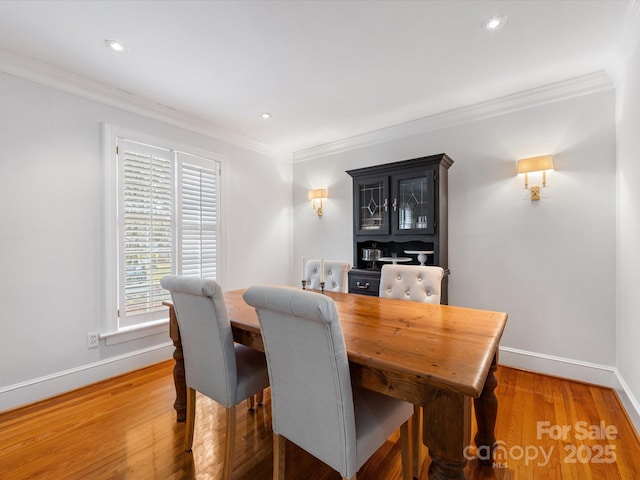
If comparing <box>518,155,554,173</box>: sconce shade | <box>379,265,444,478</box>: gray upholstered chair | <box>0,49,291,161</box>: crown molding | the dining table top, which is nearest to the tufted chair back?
<box>379,265,444,478</box>: gray upholstered chair

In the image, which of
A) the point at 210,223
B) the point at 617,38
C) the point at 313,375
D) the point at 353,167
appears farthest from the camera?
the point at 353,167

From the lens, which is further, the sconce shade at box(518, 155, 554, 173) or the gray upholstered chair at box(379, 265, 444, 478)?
the sconce shade at box(518, 155, 554, 173)

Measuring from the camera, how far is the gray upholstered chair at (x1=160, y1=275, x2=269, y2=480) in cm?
146

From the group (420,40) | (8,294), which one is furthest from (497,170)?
(8,294)

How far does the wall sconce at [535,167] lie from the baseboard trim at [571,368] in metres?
1.44

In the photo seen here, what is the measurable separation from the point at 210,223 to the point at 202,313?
83.0 inches

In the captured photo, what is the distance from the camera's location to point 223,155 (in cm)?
357

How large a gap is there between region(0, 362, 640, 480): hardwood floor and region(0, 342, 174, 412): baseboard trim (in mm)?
74

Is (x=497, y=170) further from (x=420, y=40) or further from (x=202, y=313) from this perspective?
(x=202, y=313)

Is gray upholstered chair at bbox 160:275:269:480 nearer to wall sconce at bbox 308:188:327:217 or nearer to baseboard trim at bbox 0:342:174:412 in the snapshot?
baseboard trim at bbox 0:342:174:412

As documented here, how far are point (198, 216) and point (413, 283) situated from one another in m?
2.43

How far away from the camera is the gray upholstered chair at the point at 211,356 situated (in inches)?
57.6

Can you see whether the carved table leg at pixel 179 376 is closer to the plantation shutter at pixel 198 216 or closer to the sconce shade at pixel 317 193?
the plantation shutter at pixel 198 216

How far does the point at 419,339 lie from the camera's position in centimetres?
128
